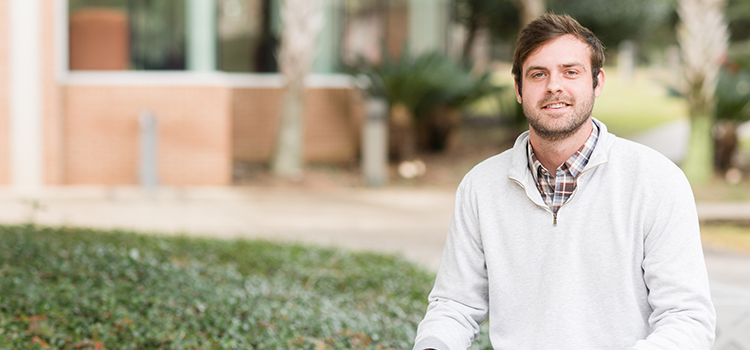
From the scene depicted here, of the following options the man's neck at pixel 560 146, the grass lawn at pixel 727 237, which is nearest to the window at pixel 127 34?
the grass lawn at pixel 727 237

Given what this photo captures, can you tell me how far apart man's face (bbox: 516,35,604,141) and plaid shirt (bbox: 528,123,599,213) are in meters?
0.07

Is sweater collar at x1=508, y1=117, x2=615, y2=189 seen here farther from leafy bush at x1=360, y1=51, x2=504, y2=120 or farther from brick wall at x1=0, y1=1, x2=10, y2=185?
leafy bush at x1=360, y1=51, x2=504, y2=120

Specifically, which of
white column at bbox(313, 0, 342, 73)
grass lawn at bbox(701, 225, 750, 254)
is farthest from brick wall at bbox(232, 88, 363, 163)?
grass lawn at bbox(701, 225, 750, 254)

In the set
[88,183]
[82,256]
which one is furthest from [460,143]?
[82,256]

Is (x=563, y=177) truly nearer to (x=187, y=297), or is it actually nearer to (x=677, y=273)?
(x=677, y=273)

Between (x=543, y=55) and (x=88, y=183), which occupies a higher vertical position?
(x=543, y=55)

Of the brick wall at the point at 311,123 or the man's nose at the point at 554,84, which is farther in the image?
the brick wall at the point at 311,123

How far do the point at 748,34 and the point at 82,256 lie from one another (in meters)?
24.9

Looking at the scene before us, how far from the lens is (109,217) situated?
8773 millimetres

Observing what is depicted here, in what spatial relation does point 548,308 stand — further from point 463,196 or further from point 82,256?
point 82,256

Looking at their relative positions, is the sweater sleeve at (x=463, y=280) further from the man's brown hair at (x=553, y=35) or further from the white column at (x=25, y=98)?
the white column at (x=25, y=98)

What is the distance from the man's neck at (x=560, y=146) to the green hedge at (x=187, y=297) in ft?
6.41

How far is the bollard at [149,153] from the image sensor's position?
10539 millimetres

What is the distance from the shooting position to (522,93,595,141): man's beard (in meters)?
2.16
